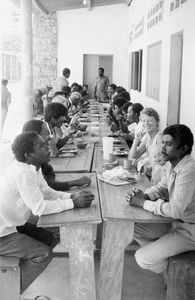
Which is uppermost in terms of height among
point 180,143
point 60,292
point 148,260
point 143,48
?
point 143,48

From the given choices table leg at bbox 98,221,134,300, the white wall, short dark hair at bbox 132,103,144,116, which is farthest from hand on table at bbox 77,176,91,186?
the white wall

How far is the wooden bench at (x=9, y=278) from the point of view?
2096mm

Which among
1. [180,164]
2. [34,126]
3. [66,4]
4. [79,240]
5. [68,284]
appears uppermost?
[66,4]

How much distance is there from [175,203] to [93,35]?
483 inches

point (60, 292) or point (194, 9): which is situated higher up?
point (194, 9)

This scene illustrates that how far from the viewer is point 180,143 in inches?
90.0

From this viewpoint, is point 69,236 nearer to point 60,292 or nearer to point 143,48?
point 60,292

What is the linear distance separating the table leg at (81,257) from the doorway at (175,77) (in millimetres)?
3867

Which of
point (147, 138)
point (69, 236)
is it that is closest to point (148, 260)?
point (69, 236)

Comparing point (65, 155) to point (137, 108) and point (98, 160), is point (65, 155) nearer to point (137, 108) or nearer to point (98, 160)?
point (98, 160)

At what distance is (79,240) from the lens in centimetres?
209

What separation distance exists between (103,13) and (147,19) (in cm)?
548

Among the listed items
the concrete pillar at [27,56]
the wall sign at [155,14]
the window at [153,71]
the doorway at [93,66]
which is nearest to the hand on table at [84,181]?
the window at [153,71]

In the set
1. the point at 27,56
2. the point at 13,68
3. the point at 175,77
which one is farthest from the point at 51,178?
the point at 13,68
